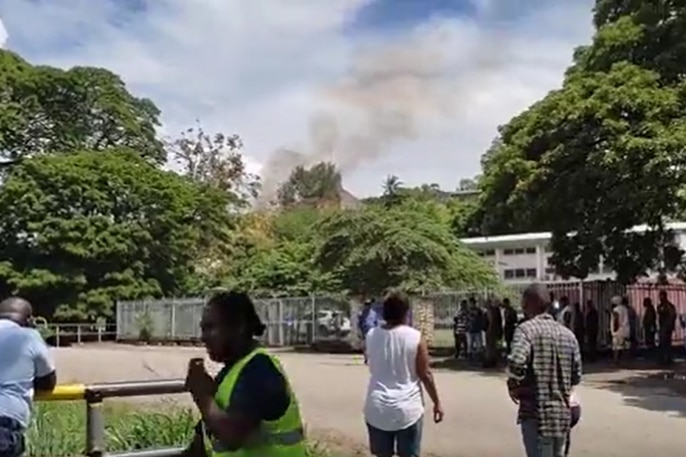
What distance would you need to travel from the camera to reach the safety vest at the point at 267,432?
3.79m

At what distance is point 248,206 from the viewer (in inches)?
2384

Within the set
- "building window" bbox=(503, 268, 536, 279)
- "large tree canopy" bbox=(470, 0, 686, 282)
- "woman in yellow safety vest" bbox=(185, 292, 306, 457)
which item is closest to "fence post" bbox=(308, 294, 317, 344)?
"large tree canopy" bbox=(470, 0, 686, 282)

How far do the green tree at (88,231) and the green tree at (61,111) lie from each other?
10.5 ft

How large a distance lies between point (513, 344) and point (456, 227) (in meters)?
53.2

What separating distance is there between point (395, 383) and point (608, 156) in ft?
51.6

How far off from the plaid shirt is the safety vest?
3135 millimetres

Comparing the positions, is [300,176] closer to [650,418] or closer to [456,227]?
[456,227]

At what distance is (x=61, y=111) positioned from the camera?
5212cm

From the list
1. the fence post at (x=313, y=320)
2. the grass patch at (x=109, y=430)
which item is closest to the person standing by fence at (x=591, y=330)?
the fence post at (x=313, y=320)

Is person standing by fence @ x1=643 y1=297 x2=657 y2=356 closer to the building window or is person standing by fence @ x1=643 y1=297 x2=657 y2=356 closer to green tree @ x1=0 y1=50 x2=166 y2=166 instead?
the building window

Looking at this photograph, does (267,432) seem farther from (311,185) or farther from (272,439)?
(311,185)

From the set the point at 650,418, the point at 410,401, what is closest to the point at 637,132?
the point at 650,418

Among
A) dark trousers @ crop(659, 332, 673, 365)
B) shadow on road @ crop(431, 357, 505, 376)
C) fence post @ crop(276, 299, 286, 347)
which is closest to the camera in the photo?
shadow on road @ crop(431, 357, 505, 376)

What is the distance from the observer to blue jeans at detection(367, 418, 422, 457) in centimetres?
738
